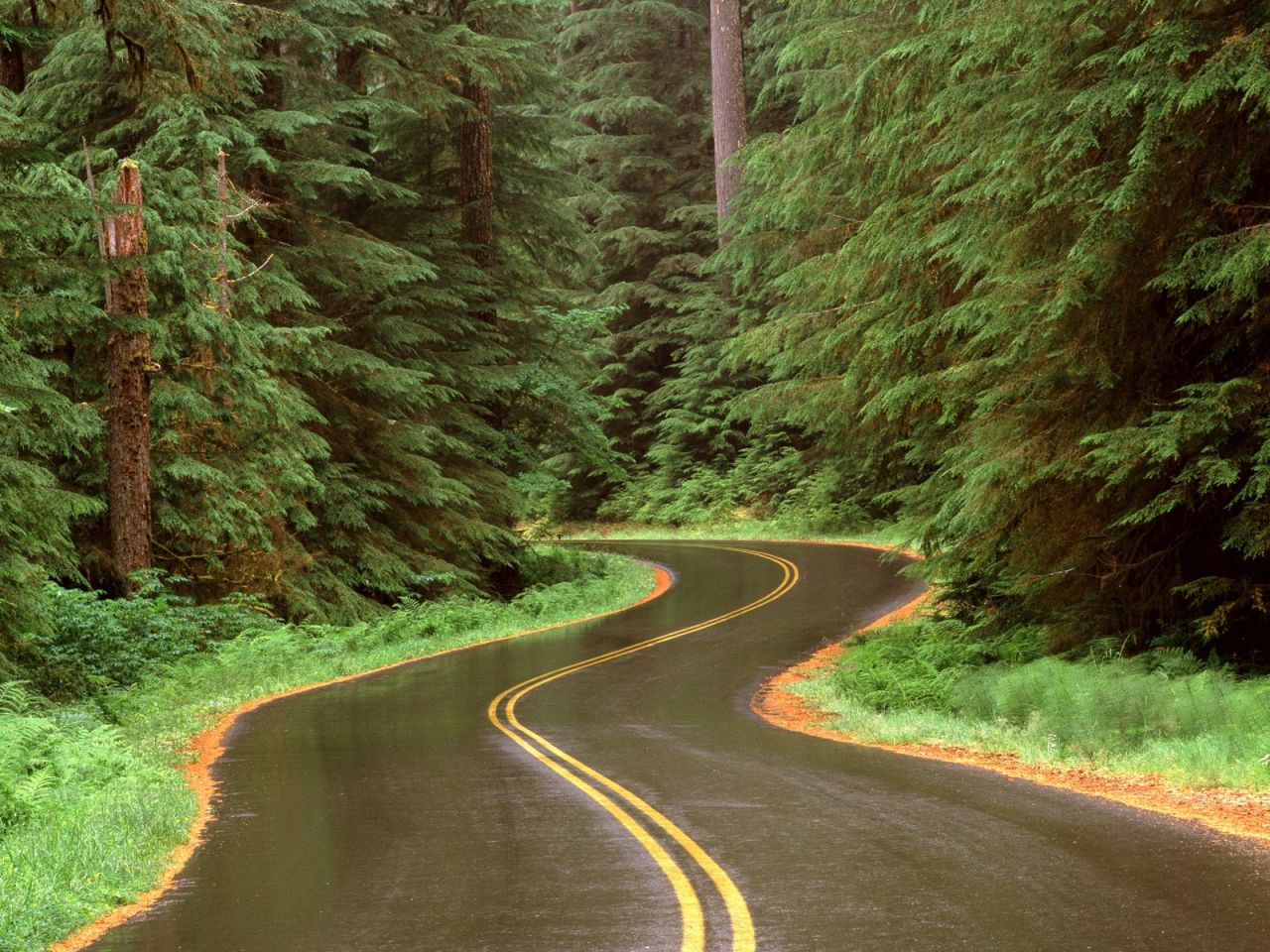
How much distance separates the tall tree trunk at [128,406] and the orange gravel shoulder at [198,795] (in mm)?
4035

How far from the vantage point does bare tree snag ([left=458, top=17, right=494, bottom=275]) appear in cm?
3091

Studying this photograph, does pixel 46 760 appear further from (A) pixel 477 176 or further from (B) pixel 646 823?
(A) pixel 477 176

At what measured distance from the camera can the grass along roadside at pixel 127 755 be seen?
7.63 metres

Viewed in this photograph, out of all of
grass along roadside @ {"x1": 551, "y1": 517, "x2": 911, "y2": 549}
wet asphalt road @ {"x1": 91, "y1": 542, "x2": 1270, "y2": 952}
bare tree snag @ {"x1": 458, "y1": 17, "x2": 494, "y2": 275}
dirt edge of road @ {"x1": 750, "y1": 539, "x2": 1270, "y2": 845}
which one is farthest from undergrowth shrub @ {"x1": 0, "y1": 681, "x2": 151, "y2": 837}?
grass along roadside @ {"x1": 551, "y1": 517, "x2": 911, "y2": 549}

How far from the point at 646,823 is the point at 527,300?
80.1 ft

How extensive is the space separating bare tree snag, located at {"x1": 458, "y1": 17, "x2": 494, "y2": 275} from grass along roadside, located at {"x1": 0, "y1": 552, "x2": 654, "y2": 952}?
9.38 m

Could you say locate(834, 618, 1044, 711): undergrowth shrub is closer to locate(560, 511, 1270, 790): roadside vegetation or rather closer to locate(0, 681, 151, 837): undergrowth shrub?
locate(560, 511, 1270, 790): roadside vegetation

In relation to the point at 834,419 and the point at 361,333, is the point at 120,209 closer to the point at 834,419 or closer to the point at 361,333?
the point at 834,419

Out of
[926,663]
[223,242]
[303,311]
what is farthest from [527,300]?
[926,663]

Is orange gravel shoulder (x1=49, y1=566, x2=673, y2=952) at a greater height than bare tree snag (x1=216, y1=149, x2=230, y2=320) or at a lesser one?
lesser

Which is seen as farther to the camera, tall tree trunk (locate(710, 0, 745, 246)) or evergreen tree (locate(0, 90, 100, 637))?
tall tree trunk (locate(710, 0, 745, 246))

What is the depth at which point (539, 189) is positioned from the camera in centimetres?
3322

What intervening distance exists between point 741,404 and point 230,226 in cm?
1129

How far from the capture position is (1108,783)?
1032 cm
